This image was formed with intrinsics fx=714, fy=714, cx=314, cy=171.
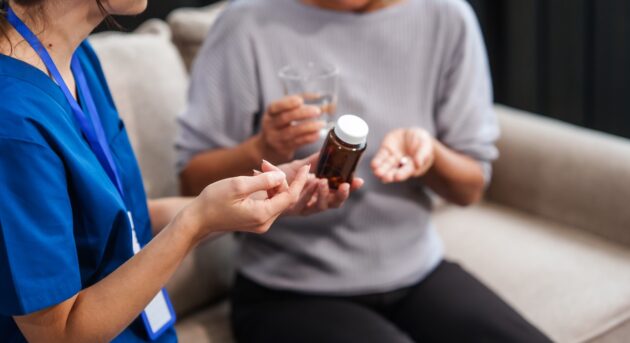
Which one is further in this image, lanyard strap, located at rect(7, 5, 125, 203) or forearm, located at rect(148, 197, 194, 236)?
forearm, located at rect(148, 197, 194, 236)

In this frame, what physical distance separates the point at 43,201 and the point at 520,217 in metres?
1.39

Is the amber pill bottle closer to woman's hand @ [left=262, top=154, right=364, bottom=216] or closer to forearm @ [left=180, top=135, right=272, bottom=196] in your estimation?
woman's hand @ [left=262, top=154, right=364, bottom=216]

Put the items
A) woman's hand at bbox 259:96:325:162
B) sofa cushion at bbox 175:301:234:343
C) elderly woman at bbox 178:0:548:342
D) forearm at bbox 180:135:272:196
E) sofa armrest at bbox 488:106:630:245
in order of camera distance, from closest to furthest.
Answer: woman's hand at bbox 259:96:325:162 → forearm at bbox 180:135:272:196 → elderly woman at bbox 178:0:548:342 → sofa cushion at bbox 175:301:234:343 → sofa armrest at bbox 488:106:630:245

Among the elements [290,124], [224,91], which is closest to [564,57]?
[224,91]

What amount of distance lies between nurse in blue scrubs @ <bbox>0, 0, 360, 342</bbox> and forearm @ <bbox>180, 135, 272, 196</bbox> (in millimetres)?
300

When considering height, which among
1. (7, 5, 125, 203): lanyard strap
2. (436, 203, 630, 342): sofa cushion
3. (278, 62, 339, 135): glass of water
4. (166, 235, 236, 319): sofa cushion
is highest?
(7, 5, 125, 203): lanyard strap

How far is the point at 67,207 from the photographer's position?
2.53 feet

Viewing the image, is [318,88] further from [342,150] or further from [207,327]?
[207,327]

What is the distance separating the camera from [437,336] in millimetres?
1287

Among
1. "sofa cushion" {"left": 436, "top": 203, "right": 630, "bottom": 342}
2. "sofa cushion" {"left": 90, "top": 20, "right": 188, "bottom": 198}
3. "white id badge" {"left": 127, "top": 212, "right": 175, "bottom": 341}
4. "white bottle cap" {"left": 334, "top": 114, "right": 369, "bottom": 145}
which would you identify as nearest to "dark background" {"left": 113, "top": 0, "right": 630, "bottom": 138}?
"sofa cushion" {"left": 90, "top": 20, "right": 188, "bottom": 198}

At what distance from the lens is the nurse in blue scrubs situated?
74 centimetres

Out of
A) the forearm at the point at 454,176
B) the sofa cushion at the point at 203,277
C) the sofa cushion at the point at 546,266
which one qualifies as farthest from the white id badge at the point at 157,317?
the sofa cushion at the point at 546,266

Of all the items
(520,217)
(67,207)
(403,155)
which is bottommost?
(520,217)

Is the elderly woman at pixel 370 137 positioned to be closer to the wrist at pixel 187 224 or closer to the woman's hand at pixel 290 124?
the woman's hand at pixel 290 124
